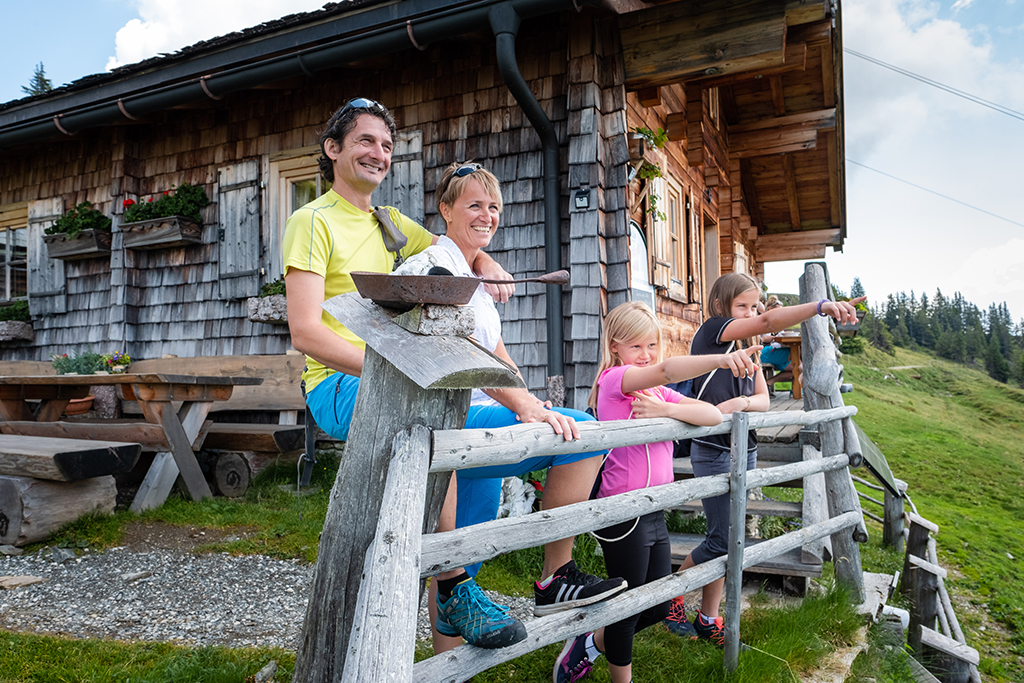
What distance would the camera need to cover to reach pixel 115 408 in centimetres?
735

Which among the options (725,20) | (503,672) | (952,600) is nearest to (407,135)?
(725,20)

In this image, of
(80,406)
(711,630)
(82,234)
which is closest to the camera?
(711,630)

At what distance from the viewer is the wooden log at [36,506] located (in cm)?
390

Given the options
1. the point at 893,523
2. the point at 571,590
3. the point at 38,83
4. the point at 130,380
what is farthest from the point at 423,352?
the point at 38,83

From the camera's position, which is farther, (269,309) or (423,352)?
(269,309)

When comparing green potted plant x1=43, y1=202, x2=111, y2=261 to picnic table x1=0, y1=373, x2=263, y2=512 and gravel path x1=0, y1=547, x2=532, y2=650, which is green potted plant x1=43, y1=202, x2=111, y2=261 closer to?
picnic table x1=0, y1=373, x2=263, y2=512

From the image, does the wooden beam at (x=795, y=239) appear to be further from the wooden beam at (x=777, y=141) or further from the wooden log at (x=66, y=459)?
the wooden log at (x=66, y=459)

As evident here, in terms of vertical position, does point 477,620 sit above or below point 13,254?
below

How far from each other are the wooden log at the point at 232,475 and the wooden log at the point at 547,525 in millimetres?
4404

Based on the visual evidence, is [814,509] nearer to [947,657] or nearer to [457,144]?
[947,657]

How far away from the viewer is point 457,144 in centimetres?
581

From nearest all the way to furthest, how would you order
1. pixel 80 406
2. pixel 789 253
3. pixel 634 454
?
pixel 634 454
pixel 80 406
pixel 789 253

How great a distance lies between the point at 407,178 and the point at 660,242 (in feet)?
8.70

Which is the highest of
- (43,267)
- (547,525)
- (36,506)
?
(43,267)
